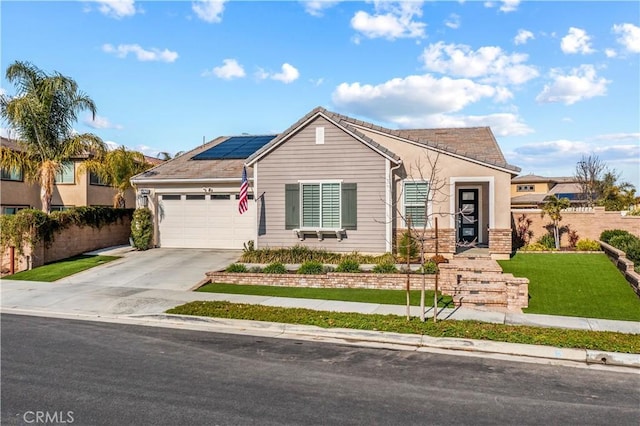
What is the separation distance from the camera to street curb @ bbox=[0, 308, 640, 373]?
25.3 feet

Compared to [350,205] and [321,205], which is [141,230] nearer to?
[321,205]

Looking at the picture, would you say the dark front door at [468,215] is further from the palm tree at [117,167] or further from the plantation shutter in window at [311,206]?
the palm tree at [117,167]

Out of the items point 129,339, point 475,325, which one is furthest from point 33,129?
point 475,325

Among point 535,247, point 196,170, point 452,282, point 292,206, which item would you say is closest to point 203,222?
point 196,170

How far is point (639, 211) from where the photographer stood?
776 inches

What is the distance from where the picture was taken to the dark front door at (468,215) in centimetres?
1903

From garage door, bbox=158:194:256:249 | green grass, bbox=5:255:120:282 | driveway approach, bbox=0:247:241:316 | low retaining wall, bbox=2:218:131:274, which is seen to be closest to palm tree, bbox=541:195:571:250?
garage door, bbox=158:194:256:249

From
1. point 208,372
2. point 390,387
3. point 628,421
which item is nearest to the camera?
point 628,421

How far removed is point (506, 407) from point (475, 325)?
372 cm

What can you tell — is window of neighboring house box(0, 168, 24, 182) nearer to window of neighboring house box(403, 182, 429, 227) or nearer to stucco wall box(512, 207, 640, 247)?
window of neighboring house box(403, 182, 429, 227)

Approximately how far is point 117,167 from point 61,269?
287 inches

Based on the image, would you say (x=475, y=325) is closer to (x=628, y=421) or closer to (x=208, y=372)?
(x=628, y=421)

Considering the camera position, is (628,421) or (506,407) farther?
(506,407)

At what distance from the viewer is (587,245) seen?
18141mm
